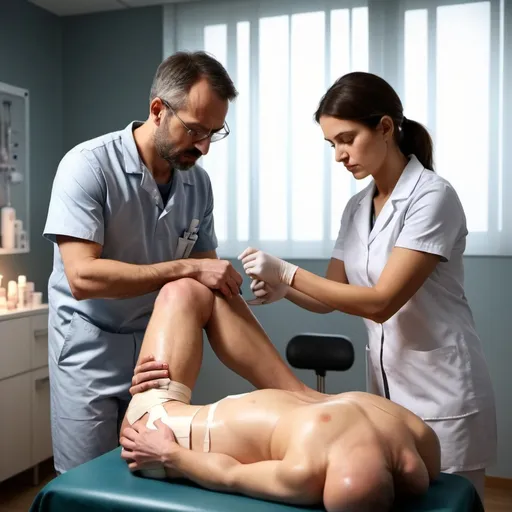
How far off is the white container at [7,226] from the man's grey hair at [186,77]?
5.93ft

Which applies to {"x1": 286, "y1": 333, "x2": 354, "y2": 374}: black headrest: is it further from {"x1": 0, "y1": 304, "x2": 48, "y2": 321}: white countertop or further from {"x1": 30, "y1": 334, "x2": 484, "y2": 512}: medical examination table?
{"x1": 0, "y1": 304, "x2": 48, "y2": 321}: white countertop

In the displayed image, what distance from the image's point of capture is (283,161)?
11.0ft

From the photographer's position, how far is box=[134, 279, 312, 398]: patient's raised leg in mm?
1478

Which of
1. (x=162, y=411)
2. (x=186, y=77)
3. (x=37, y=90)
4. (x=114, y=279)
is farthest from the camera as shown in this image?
(x=37, y=90)

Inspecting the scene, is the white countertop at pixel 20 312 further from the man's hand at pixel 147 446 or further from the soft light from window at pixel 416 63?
the soft light from window at pixel 416 63

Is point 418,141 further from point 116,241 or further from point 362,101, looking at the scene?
point 116,241

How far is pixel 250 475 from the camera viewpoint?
1170 millimetres

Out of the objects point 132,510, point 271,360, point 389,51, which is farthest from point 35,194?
point 132,510

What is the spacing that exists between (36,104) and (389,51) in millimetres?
1921

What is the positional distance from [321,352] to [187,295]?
2.23 feet

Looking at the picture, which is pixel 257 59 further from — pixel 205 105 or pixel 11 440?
pixel 11 440

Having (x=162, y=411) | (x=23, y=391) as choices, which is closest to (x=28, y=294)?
(x=23, y=391)

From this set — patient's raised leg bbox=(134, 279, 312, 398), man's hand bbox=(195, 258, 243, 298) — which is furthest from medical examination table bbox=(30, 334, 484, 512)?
man's hand bbox=(195, 258, 243, 298)

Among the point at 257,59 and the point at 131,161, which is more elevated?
the point at 257,59
